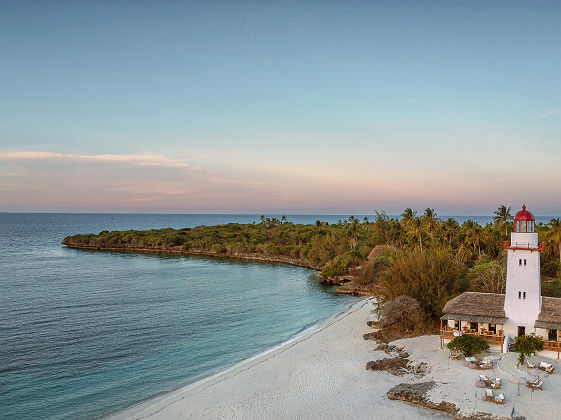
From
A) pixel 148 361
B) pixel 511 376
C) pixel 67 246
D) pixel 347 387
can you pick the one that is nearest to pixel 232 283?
pixel 148 361

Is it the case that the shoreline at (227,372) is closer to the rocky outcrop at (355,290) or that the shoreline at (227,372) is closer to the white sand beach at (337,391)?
the white sand beach at (337,391)

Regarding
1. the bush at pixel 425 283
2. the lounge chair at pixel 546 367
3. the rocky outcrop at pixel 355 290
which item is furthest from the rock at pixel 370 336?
the rocky outcrop at pixel 355 290

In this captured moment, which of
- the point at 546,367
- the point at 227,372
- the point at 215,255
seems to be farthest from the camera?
the point at 215,255

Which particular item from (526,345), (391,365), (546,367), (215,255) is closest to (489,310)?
(526,345)

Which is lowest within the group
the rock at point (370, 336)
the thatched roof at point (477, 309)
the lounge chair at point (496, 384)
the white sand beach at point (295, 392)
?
the white sand beach at point (295, 392)

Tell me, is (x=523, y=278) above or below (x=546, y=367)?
above

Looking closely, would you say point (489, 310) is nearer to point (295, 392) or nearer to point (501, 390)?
point (501, 390)
